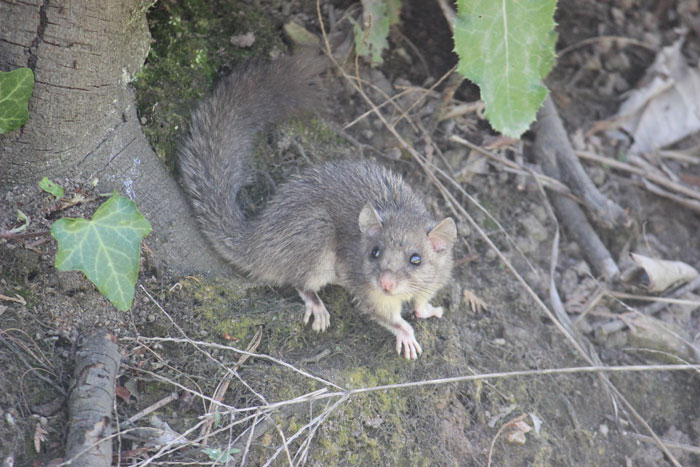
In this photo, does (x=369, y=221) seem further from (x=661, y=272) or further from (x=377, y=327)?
(x=661, y=272)

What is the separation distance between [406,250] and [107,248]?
1.76 metres

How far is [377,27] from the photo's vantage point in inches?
186

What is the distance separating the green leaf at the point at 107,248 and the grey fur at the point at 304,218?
1017mm

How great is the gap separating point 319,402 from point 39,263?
1538 mm

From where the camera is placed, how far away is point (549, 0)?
11.9ft

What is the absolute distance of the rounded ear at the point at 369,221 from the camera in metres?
3.73

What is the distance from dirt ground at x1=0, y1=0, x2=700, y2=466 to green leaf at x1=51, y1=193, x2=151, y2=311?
0.40 meters

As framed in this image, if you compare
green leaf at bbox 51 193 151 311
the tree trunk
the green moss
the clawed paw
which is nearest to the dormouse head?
the clawed paw

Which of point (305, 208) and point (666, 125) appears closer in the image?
point (305, 208)

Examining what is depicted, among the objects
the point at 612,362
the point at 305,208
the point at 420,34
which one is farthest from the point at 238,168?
the point at 612,362

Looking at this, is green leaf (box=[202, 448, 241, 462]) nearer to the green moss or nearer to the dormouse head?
the dormouse head

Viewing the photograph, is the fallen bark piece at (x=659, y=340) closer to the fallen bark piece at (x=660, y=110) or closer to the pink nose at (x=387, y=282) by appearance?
the fallen bark piece at (x=660, y=110)

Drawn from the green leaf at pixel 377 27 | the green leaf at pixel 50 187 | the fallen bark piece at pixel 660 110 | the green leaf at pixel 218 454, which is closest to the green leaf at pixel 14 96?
the green leaf at pixel 50 187

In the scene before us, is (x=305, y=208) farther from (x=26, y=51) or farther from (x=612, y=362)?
(x=612, y=362)
